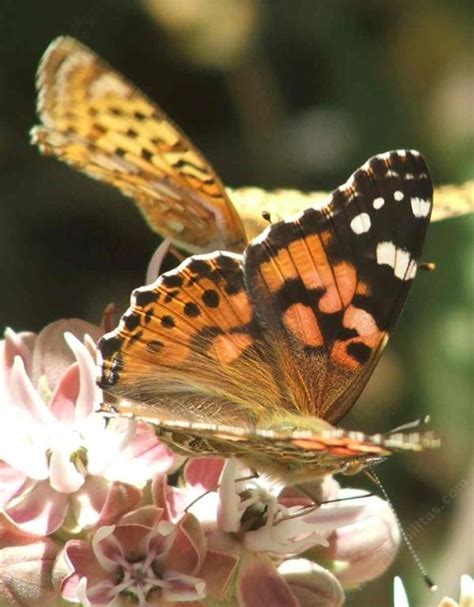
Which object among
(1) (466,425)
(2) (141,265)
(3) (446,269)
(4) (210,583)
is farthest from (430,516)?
(4) (210,583)

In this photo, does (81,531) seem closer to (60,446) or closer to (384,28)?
(60,446)

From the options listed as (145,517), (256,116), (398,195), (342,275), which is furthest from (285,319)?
(256,116)

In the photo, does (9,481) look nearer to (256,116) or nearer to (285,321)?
(285,321)

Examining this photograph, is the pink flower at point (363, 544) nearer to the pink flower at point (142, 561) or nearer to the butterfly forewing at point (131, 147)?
the pink flower at point (142, 561)

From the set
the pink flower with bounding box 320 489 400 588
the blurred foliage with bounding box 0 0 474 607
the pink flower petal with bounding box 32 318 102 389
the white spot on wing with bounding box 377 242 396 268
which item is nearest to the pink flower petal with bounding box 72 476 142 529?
the pink flower petal with bounding box 32 318 102 389

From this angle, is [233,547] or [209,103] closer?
[233,547]
